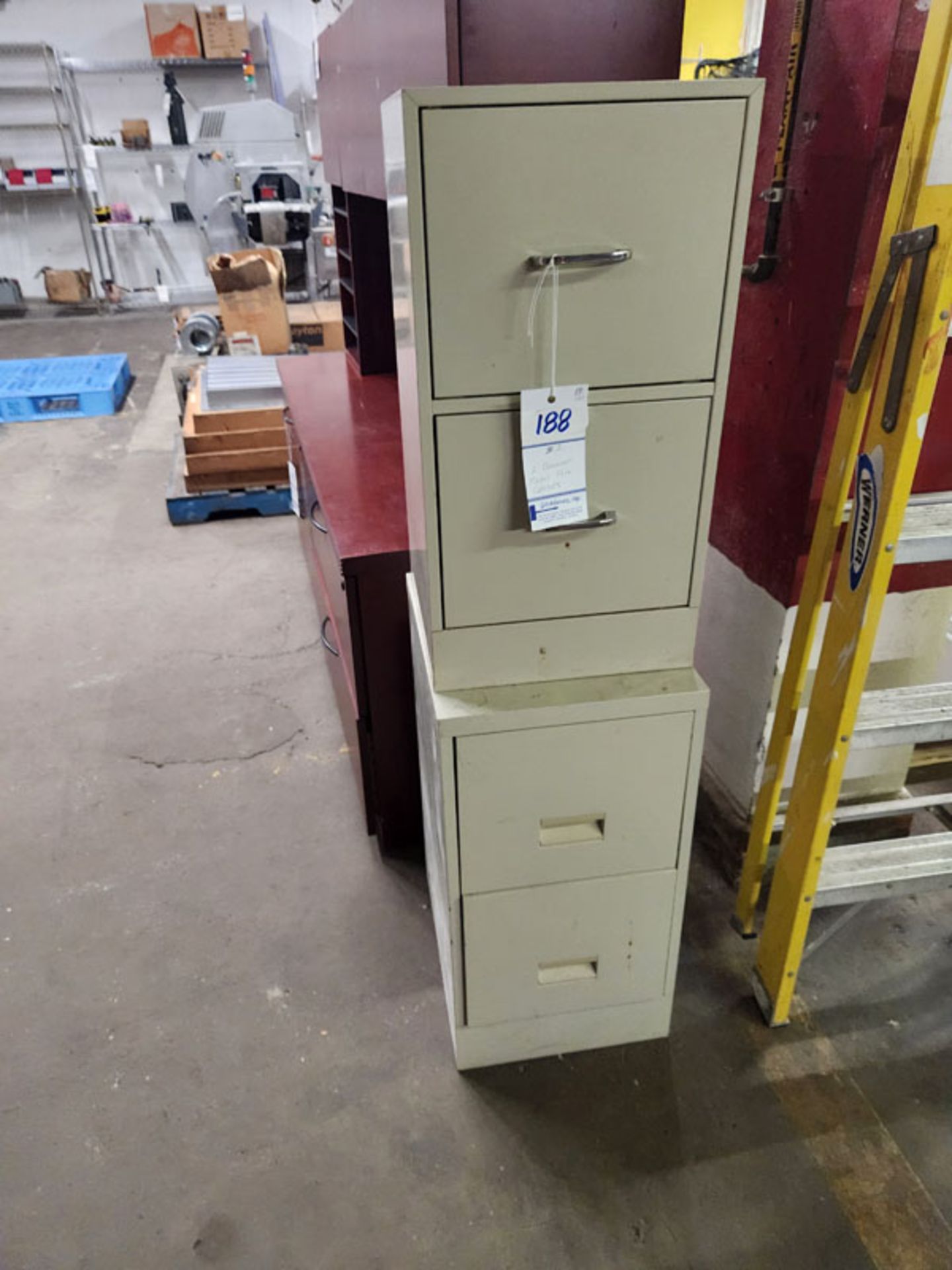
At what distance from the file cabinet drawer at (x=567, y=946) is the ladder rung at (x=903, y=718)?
42cm

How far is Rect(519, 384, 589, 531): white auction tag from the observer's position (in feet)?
3.50

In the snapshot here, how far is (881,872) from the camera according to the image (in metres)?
1.52

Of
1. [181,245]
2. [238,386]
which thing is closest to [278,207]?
[181,245]

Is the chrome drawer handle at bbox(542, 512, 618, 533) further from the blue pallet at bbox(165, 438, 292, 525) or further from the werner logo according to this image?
the blue pallet at bbox(165, 438, 292, 525)

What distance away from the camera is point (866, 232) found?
131 centimetres

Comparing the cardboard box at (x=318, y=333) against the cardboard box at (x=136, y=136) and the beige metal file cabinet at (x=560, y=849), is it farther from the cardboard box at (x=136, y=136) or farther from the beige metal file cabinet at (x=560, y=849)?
the beige metal file cabinet at (x=560, y=849)

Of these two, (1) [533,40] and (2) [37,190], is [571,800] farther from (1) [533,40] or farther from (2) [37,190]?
(2) [37,190]

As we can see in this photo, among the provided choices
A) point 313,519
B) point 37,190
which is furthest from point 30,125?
point 313,519

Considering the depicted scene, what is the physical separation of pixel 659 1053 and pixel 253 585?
7.65 ft

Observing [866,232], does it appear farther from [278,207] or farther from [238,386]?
[278,207]

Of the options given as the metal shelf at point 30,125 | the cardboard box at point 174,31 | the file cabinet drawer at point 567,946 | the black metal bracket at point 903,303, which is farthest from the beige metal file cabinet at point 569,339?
the metal shelf at point 30,125

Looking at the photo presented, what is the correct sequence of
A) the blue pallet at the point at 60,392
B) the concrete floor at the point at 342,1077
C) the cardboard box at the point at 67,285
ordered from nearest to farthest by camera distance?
the concrete floor at the point at 342,1077, the blue pallet at the point at 60,392, the cardboard box at the point at 67,285

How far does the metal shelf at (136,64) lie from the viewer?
763cm

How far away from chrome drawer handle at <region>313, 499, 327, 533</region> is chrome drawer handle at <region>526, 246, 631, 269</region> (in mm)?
1086
